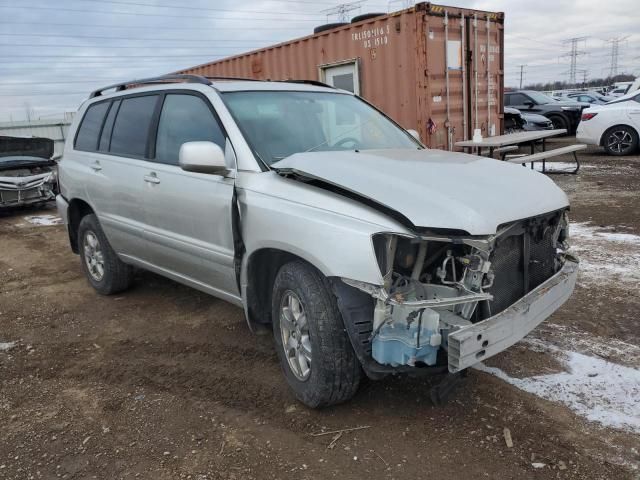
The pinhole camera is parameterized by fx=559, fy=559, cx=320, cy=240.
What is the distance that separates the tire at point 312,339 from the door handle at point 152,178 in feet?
4.80

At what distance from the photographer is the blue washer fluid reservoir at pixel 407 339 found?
8.32 feet

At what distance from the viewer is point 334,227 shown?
2.72 metres

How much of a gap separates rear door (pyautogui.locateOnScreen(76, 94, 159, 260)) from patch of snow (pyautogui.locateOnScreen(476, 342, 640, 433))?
2.82m

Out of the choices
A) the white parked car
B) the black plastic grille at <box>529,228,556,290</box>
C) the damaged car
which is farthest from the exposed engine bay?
the white parked car

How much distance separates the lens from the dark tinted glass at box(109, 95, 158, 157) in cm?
434

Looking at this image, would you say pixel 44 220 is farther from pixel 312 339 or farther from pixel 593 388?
pixel 593 388

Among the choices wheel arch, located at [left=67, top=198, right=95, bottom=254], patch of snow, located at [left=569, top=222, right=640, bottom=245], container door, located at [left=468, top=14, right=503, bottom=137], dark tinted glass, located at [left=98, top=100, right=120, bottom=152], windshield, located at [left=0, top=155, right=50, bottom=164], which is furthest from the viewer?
windshield, located at [left=0, top=155, right=50, bottom=164]

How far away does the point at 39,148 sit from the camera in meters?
11.5

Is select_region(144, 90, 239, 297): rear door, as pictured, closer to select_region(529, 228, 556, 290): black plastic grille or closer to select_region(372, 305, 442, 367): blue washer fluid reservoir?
select_region(372, 305, 442, 367): blue washer fluid reservoir

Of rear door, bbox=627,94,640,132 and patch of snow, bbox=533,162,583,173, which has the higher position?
rear door, bbox=627,94,640,132

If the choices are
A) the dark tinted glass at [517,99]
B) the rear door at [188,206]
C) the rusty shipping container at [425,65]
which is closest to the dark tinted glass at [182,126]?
the rear door at [188,206]

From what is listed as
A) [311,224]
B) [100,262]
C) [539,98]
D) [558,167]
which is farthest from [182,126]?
[539,98]

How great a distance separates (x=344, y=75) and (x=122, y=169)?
651cm

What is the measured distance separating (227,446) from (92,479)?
64cm
